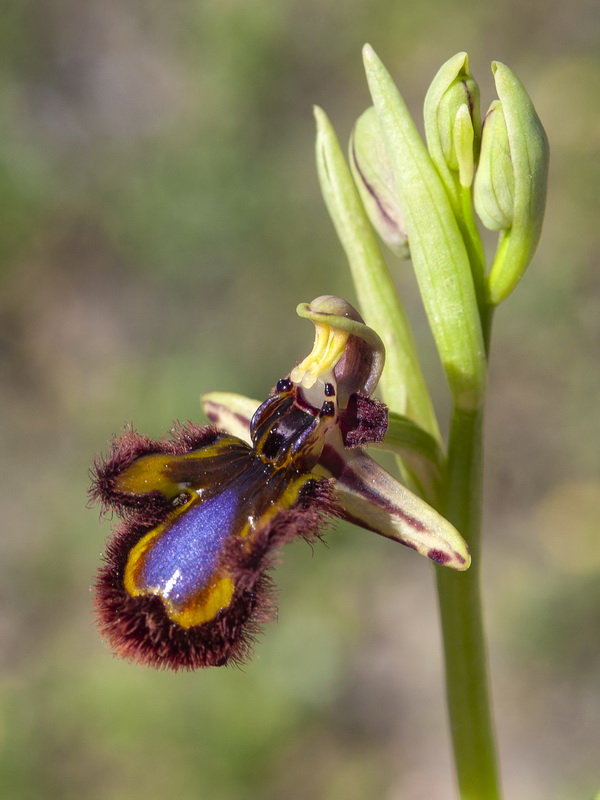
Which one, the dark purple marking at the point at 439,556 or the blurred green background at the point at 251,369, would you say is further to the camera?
the blurred green background at the point at 251,369

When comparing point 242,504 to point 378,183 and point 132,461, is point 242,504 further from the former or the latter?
point 378,183

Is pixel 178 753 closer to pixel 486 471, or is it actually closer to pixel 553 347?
pixel 486 471

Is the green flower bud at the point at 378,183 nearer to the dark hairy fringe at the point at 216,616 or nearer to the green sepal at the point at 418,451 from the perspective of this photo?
the green sepal at the point at 418,451

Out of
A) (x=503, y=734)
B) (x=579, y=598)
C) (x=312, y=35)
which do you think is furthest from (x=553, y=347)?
(x=312, y=35)

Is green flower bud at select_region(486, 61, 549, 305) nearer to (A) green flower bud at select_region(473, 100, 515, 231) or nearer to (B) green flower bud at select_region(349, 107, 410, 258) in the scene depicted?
(A) green flower bud at select_region(473, 100, 515, 231)

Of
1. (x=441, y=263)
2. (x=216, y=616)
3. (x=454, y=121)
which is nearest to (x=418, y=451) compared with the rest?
(x=441, y=263)

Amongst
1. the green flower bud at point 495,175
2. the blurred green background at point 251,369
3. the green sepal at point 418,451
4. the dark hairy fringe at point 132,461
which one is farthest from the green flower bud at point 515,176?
the blurred green background at point 251,369
